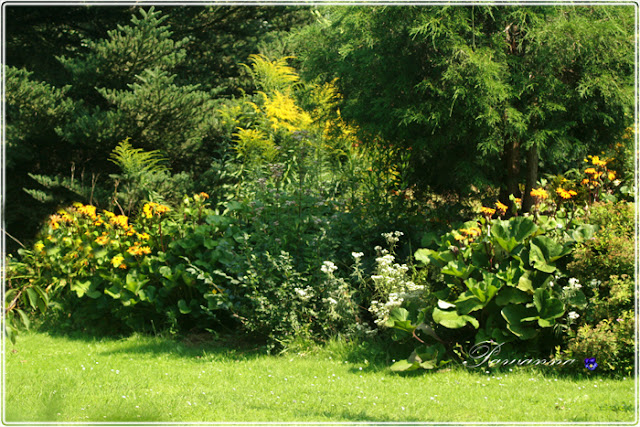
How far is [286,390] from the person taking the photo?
3.93 meters

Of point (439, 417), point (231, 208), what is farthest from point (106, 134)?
point (439, 417)

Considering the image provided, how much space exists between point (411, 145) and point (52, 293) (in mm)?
3780

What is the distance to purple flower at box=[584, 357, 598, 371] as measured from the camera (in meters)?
4.01

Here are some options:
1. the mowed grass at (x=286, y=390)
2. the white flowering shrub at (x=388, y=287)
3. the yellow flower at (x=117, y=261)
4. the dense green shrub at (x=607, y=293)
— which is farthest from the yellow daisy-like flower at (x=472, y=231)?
the yellow flower at (x=117, y=261)

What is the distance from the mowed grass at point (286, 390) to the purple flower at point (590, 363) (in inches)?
2.9

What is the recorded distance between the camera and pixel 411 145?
5.56m

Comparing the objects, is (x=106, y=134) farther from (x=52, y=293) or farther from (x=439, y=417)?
(x=439, y=417)

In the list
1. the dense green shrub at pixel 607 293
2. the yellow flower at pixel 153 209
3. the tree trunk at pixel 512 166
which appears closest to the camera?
the dense green shrub at pixel 607 293

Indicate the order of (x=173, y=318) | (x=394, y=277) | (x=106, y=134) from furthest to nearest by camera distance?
(x=106, y=134) < (x=173, y=318) < (x=394, y=277)

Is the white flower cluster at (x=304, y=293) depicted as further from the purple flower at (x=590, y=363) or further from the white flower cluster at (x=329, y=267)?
the purple flower at (x=590, y=363)

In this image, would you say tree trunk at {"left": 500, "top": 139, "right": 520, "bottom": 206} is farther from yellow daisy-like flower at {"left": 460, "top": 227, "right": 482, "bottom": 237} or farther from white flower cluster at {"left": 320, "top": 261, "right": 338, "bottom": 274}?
white flower cluster at {"left": 320, "top": 261, "right": 338, "bottom": 274}

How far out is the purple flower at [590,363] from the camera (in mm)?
4008

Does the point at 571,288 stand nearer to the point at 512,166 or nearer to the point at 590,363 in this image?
the point at 590,363

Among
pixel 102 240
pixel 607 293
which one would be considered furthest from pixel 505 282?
pixel 102 240
